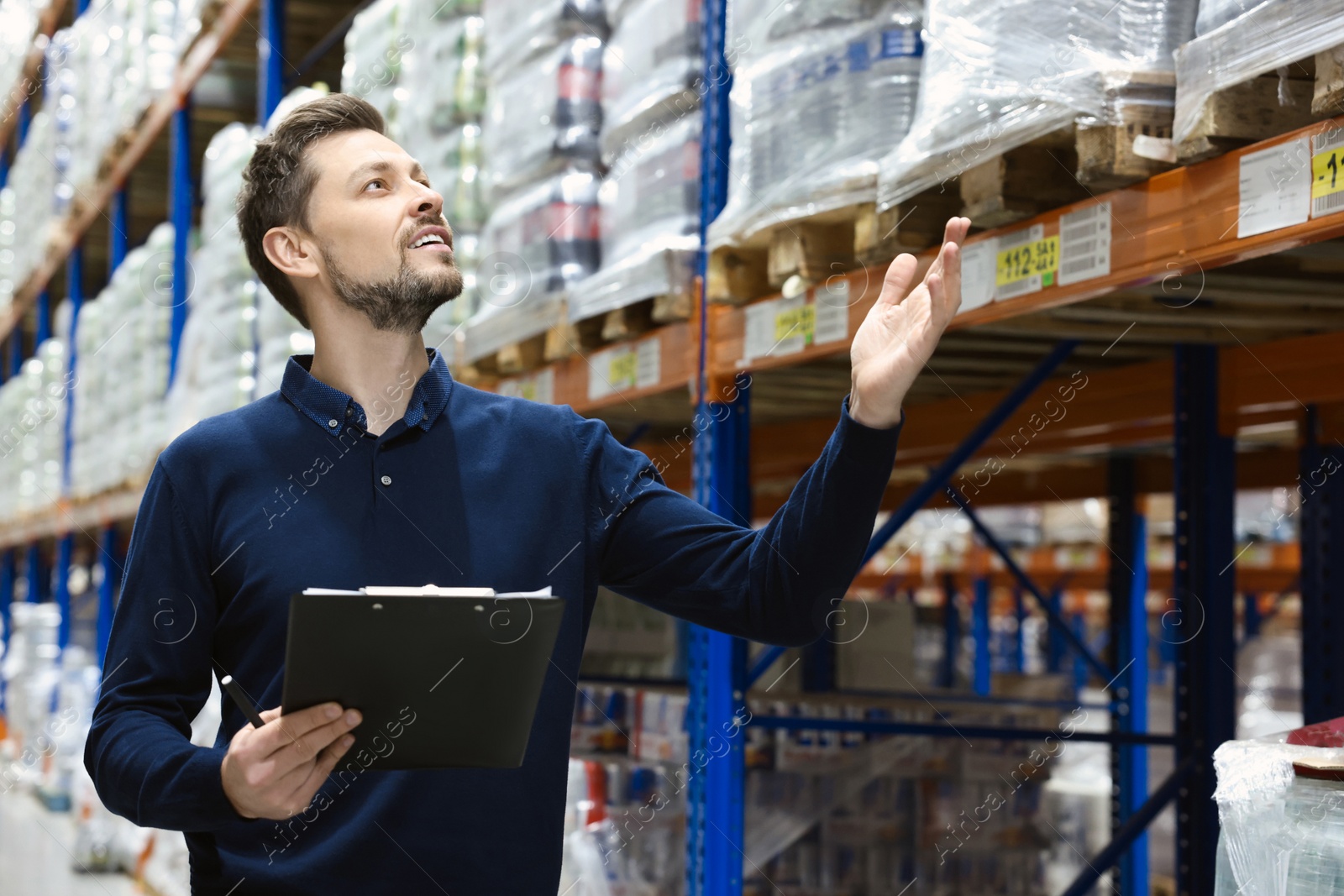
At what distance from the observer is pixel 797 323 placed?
295 cm

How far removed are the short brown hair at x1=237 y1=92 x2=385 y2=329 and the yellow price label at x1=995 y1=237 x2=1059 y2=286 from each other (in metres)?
1.10

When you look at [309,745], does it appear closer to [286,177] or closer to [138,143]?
[286,177]

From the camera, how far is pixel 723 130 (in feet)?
10.9

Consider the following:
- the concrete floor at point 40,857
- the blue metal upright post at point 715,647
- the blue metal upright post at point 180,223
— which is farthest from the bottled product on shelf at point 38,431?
the blue metal upright post at point 715,647

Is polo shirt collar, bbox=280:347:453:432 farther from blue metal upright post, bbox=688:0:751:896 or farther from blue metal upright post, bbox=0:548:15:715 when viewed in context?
blue metal upright post, bbox=0:548:15:715

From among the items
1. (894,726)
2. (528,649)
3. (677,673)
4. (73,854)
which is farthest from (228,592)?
(73,854)

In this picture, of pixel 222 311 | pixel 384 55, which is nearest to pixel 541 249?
pixel 384 55

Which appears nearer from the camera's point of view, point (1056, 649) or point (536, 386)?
point (536, 386)

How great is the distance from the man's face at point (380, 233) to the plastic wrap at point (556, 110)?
72.3 inches

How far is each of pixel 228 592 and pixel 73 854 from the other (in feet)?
21.9

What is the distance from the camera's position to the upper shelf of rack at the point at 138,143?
23.1 feet

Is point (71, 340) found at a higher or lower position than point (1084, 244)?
higher

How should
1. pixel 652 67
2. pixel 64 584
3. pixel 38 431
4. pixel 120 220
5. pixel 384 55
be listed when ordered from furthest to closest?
pixel 64 584
pixel 38 431
pixel 120 220
pixel 384 55
pixel 652 67

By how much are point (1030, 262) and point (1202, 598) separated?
1.47 meters
